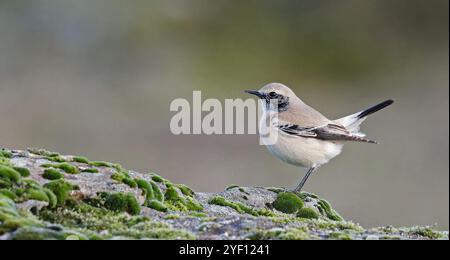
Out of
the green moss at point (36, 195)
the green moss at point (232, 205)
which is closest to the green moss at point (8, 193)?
the green moss at point (36, 195)

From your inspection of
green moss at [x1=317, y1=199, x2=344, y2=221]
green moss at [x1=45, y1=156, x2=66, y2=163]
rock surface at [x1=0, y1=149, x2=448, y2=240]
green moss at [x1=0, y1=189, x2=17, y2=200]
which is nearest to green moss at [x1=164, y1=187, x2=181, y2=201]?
rock surface at [x1=0, y1=149, x2=448, y2=240]

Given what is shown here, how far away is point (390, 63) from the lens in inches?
1590

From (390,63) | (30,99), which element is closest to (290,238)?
(30,99)

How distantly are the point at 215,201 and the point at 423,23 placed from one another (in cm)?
3352

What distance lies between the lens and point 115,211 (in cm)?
942

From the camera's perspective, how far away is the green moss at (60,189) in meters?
9.20

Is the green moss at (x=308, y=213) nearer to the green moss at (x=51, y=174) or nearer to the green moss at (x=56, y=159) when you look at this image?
the green moss at (x=56, y=159)

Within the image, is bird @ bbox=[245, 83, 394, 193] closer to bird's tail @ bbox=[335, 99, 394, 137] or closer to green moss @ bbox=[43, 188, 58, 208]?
bird's tail @ bbox=[335, 99, 394, 137]

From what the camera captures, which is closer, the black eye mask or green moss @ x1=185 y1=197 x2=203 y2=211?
green moss @ x1=185 y1=197 x2=203 y2=211

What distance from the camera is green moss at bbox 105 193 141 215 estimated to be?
9.49 m

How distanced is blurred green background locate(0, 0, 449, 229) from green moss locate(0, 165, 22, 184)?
17015 mm

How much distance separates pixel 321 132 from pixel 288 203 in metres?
3.33

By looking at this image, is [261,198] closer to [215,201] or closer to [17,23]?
[215,201]

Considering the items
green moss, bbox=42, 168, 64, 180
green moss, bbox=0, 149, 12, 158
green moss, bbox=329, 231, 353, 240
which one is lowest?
green moss, bbox=329, 231, 353, 240
